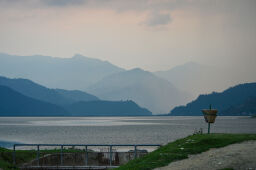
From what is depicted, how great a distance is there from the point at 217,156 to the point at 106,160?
16284 millimetres

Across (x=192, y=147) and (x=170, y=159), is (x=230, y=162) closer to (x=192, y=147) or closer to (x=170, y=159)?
(x=170, y=159)

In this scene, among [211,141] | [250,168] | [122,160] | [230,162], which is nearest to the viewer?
[250,168]

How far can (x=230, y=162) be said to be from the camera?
57.6 ft

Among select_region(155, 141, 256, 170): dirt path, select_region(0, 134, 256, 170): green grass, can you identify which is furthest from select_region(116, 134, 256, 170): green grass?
select_region(155, 141, 256, 170): dirt path

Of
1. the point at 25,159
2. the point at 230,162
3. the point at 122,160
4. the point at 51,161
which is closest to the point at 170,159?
the point at 230,162

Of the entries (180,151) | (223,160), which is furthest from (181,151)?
(223,160)

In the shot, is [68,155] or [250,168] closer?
[250,168]

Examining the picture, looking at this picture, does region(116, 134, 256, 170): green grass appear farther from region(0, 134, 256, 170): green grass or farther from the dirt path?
the dirt path

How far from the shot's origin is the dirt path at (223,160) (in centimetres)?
1719

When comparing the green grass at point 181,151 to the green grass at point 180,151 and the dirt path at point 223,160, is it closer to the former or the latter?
the green grass at point 180,151

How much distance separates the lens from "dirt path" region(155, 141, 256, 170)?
17.2m

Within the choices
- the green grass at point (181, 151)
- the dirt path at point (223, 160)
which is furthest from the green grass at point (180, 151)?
the dirt path at point (223, 160)

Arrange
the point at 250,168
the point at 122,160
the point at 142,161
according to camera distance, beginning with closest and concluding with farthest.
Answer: the point at 250,168 < the point at 142,161 < the point at 122,160

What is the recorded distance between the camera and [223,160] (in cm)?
1809
